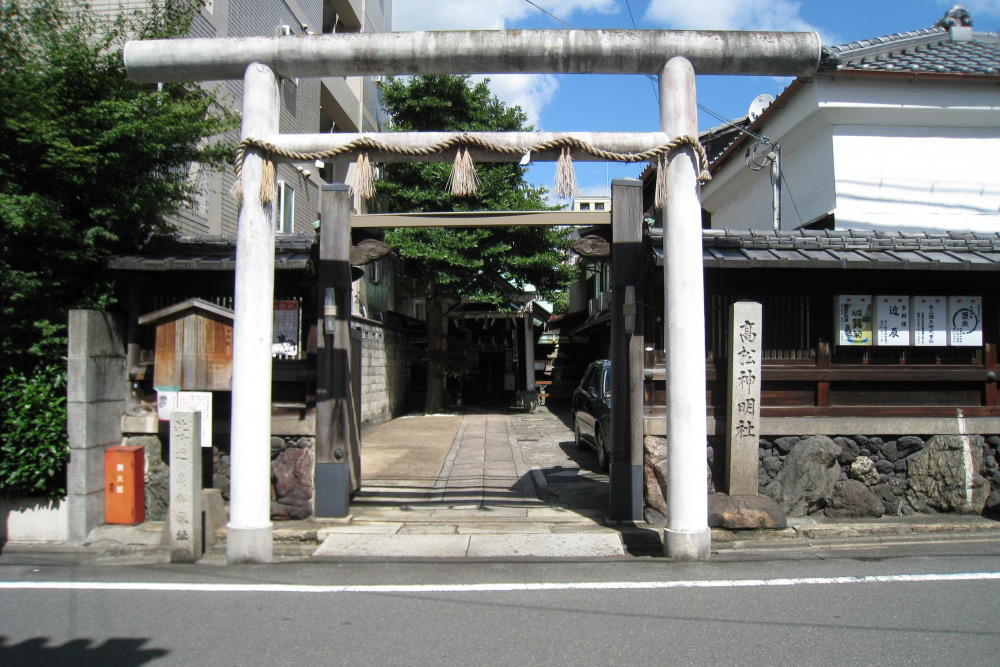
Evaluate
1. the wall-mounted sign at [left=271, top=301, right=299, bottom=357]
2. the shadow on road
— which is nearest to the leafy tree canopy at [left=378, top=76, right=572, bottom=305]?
the wall-mounted sign at [left=271, top=301, right=299, bottom=357]

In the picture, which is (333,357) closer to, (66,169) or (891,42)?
(66,169)

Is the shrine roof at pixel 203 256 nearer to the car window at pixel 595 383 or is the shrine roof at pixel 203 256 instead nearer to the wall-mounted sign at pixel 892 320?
the car window at pixel 595 383

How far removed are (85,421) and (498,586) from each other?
16.7ft

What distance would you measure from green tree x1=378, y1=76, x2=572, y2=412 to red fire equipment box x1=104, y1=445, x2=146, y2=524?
11.1m

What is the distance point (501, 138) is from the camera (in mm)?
6660

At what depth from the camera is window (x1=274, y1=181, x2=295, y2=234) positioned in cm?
1529

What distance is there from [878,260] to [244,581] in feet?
25.1

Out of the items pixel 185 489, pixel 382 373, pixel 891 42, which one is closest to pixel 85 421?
pixel 185 489

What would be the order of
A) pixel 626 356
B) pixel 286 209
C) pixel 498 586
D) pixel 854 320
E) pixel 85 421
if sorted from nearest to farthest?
pixel 498 586 → pixel 85 421 → pixel 626 356 → pixel 854 320 → pixel 286 209

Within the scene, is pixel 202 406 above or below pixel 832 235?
below

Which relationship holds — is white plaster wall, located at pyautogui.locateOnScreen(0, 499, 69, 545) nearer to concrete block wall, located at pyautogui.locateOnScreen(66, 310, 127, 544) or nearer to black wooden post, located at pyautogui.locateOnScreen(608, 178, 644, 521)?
concrete block wall, located at pyautogui.locateOnScreen(66, 310, 127, 544)

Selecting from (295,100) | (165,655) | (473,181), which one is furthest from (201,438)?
(295,100)

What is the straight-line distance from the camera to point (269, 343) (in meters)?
6.64

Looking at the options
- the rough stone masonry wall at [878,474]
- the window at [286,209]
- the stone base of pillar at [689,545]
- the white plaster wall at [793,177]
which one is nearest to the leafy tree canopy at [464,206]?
the window at [286,209]
